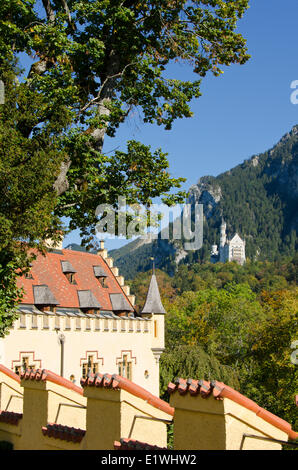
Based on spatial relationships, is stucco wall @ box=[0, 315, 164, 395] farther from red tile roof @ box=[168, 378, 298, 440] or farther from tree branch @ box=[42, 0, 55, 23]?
red tile roof @ box=[168, 378, 298, 440]

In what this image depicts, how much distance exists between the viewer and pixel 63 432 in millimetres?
8234

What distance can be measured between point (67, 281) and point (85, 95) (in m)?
18.0

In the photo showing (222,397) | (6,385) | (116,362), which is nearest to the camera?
(222,397)

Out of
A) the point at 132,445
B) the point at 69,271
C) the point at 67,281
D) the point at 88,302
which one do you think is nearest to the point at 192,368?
the point at 88,302

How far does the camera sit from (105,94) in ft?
46.3

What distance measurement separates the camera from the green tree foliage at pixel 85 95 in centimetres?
1117

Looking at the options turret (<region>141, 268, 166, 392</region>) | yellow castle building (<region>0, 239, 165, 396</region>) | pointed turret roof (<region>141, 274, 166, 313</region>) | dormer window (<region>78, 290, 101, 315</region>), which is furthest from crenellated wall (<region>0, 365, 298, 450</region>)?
pointed turret roof (<region>141, 274, 166, 313</region>)

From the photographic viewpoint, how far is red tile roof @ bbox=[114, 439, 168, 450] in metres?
6.73

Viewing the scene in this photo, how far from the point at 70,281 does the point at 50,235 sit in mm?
19309

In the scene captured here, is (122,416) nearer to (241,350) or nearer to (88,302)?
(88,302)

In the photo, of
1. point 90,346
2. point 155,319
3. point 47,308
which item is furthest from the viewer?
point 155,319

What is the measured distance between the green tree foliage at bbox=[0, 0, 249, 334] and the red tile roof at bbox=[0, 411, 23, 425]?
3.30 metres
